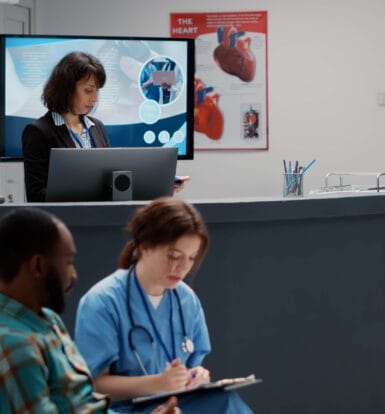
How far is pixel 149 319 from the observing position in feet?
7.43

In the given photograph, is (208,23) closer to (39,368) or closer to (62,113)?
(62,113)

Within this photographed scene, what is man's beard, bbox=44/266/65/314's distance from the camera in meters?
1.62

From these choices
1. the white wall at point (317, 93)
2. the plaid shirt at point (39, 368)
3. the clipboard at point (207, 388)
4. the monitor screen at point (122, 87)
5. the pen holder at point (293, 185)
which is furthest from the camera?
the white wall at point (317, 93)

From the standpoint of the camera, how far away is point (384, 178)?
6418 millimetres

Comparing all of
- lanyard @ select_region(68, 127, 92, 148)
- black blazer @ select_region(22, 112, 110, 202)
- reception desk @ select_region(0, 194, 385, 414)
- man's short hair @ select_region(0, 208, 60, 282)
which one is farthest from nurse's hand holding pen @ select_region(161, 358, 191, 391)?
lanyard @ select_region(68, 127, 92, 148)

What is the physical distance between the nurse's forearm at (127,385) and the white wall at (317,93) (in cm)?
463

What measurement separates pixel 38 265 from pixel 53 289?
0.16 ft

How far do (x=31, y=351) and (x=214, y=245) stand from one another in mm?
1571

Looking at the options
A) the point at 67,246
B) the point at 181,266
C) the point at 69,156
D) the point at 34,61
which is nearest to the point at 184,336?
the point at 181,266

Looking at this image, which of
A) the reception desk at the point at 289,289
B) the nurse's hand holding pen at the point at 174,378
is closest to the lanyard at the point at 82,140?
the reception desk at the point at 289,289

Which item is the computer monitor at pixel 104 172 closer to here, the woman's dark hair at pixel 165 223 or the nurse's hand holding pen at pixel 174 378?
the woman's dark hair at pixel 165 223

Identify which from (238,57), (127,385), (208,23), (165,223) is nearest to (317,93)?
(238,57)

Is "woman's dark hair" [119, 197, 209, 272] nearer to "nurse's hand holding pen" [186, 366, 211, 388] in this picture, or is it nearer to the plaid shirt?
"nurse's hand holding pen" [186, 366, 211, 388]

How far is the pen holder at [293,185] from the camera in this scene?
130 inches
